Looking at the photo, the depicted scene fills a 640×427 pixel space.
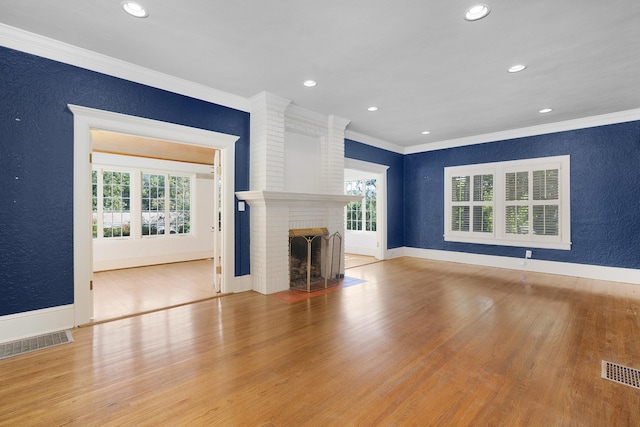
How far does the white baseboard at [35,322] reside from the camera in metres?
2.78

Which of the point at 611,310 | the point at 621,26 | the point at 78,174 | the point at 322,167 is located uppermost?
the point at 621,26

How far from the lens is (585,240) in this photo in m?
5.39

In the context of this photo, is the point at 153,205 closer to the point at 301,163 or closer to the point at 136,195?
the point at 136,195

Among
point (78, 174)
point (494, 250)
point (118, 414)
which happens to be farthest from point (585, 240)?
point (78, 174)

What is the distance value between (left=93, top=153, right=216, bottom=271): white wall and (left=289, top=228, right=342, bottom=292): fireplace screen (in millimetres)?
3477

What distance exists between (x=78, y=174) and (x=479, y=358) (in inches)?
167

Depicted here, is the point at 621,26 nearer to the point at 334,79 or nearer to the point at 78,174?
the point at 334,79

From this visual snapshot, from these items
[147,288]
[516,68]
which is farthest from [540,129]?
[147,288]

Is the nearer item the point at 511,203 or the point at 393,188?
the point at 511,203

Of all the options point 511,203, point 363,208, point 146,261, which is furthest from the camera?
point 363,208

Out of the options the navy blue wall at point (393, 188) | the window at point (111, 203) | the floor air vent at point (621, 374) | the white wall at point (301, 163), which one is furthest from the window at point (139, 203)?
the floor air vent at point (621, 374)

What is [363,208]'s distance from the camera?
8.41 m

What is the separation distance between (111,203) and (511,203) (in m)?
8.24

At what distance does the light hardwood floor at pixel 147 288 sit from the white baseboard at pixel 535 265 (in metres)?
4.57
